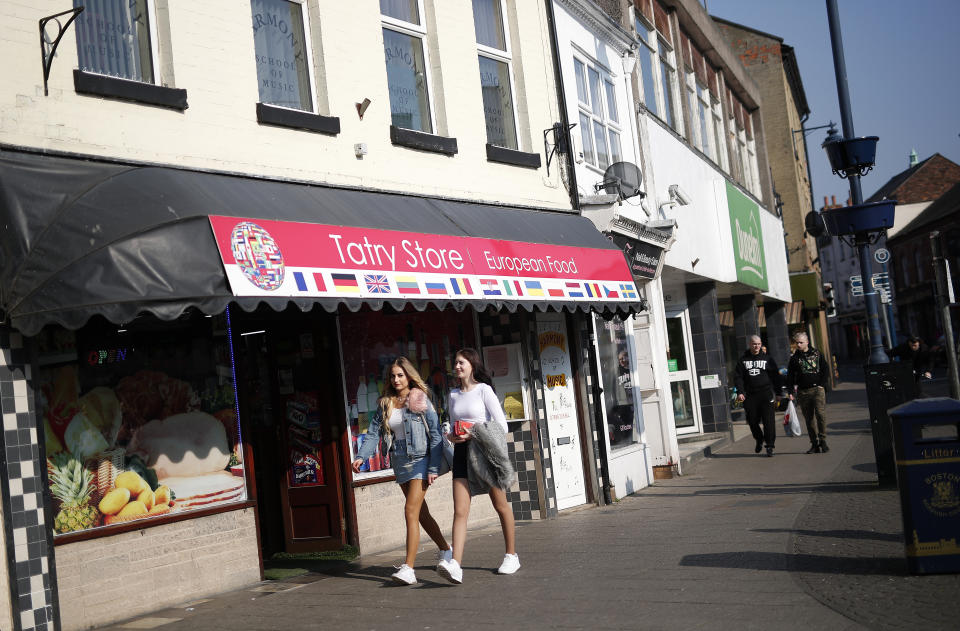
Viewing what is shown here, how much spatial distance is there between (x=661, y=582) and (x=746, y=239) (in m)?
18.8

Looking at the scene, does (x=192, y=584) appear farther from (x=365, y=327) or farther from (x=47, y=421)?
Result: (x=365, y=327)

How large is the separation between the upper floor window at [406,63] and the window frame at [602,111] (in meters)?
3.40

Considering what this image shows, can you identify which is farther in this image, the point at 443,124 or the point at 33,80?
the point at 443,124

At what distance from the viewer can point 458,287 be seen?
9742 mm

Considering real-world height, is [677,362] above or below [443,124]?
below

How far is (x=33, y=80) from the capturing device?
24.1 feet

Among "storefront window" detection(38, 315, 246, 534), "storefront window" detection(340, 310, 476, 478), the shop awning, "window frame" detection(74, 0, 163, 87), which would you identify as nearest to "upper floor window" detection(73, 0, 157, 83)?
"window frame" detection(74, 0, 163, 87)

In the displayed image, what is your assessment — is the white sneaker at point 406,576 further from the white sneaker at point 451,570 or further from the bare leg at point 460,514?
the bare leg at point 460,514

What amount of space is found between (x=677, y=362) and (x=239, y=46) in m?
14.3

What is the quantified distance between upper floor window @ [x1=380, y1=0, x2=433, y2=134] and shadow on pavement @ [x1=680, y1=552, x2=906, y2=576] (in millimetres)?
5587

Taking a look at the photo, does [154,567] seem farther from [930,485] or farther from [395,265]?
[930,485]

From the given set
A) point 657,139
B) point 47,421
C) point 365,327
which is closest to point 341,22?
point 365,327

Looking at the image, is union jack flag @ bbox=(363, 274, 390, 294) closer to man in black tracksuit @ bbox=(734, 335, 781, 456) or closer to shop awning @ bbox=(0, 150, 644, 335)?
shop awning @ bbox=(0, 150, 644, 335)

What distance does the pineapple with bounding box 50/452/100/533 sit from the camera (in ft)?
24.8
